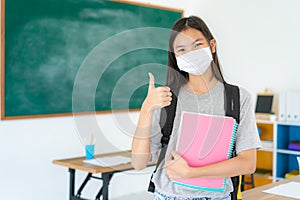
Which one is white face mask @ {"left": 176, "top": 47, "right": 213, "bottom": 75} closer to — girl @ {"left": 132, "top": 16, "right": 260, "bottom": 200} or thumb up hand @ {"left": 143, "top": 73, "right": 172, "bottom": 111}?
girl @ {"left": 132, "top": 16, "right": 260, "bottom": 200}

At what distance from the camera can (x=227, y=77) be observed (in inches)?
195

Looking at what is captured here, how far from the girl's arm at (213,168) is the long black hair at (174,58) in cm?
24

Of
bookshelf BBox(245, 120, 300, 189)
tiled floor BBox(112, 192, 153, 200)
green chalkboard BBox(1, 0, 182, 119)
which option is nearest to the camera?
green chalkboard BBox(1, 0, 182, 119)

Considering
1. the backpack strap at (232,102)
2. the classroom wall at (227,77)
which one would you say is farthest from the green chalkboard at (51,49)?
the backpack strap at (232,102)

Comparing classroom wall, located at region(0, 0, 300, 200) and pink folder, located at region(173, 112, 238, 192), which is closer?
pink folder, located at region(173, 112, 238, 192)

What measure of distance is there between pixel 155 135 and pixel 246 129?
28cm

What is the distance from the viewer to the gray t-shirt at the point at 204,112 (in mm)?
1301

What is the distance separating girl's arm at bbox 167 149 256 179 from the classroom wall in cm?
221

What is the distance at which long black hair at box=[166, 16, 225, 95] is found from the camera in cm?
130

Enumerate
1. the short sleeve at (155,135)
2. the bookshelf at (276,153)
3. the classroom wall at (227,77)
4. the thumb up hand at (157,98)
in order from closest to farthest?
the thumb up hand at (157,98), the short sleeve at (155,135), the classroom wall at (227,77), the bookshelf at (276,153)

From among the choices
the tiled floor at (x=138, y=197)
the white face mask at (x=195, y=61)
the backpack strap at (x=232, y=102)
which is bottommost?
the tiled floor at (x=138, y=197)

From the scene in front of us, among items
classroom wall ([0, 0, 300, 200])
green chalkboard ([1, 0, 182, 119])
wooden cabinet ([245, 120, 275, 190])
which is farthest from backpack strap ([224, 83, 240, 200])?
wooden cabinet ([245, 120, 275, 190])

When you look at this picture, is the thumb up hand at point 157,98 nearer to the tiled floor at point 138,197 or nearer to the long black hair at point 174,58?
the long black hair at point 174,58

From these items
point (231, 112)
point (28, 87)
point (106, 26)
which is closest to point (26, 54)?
point (28, 87)
